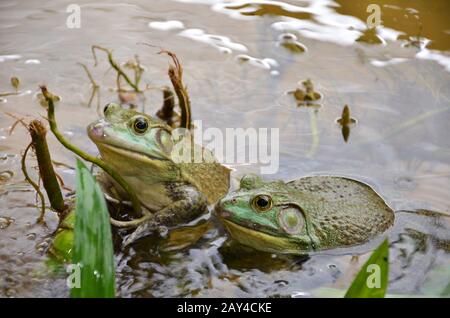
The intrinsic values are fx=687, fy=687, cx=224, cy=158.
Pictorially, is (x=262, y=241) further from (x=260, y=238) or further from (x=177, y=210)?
(x=177, y=210)

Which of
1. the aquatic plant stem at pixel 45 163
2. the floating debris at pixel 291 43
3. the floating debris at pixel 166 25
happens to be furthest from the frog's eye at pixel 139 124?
the floating debris at pixel 166 25

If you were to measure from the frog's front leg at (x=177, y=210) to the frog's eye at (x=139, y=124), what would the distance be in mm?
413

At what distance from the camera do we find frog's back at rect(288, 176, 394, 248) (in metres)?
4.26

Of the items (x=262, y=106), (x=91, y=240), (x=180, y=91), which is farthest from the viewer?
(x=262, y=106)

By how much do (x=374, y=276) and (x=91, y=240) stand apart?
126cm

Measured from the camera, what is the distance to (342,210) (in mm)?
4324

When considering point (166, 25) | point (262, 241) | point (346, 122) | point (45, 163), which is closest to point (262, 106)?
point (346, 122)

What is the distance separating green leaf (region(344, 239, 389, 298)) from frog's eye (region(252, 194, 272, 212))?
1059mm

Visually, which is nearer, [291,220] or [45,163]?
[45,163]

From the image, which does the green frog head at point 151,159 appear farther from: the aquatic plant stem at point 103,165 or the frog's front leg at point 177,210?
the aquatic plant stem at point 103,165

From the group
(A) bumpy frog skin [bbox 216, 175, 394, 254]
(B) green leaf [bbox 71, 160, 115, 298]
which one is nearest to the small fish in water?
(A) bumpy frog skin [bbox 216, 175, 394, 254]

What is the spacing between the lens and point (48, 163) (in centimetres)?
379
